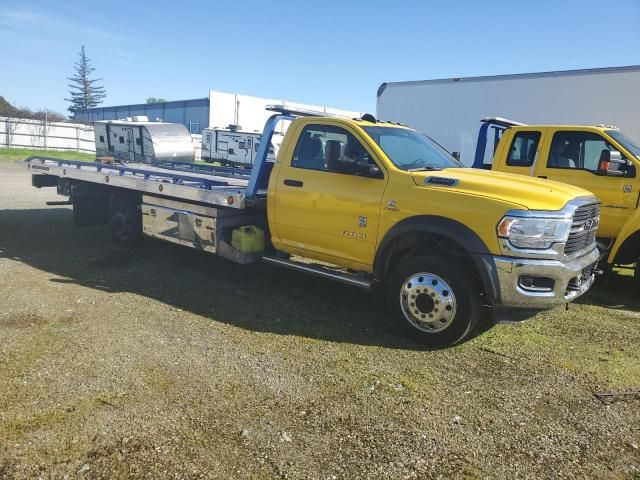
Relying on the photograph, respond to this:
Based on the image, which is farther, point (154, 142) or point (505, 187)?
point (154, 142)

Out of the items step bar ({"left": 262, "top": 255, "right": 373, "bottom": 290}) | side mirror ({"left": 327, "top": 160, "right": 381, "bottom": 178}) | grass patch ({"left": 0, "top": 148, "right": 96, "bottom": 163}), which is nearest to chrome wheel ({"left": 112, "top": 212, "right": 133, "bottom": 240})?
step bar ({"left": 262, "top": 255, "right": 373, "bottom": 290})

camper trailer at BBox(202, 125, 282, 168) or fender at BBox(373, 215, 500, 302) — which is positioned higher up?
camper trailer at BBox(202, 125, 282, 168)

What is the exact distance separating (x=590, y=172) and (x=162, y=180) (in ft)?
19.1

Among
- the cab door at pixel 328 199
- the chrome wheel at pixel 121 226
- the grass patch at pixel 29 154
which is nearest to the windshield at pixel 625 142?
the cab door at pixel 328 199

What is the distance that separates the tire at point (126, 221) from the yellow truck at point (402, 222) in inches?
52.8

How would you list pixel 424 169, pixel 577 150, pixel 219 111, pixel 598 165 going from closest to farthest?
1. pixel 424 169
2. pixel 598 165
3. pixel 577 150
4. pixel 219 111

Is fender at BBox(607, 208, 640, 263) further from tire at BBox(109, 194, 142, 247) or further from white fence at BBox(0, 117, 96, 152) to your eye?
white fence at BBox(0, 117, 96, 152)

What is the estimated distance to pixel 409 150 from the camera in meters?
5.22

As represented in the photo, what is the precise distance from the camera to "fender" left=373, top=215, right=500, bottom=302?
4156mm

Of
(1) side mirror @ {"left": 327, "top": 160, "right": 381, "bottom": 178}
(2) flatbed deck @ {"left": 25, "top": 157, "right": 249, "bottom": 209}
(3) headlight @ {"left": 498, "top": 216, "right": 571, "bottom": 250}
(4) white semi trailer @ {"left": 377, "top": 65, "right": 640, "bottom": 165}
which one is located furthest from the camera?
(4) white semi trailer @ {"left": 377, "top": 65, "right": 640, "bottom": 165}

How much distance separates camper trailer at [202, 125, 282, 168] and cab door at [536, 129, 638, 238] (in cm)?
1956

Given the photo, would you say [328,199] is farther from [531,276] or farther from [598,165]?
[598,165]

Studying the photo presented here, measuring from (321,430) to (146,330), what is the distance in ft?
7.35

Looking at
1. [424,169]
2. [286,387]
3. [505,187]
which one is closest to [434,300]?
[505,187]
